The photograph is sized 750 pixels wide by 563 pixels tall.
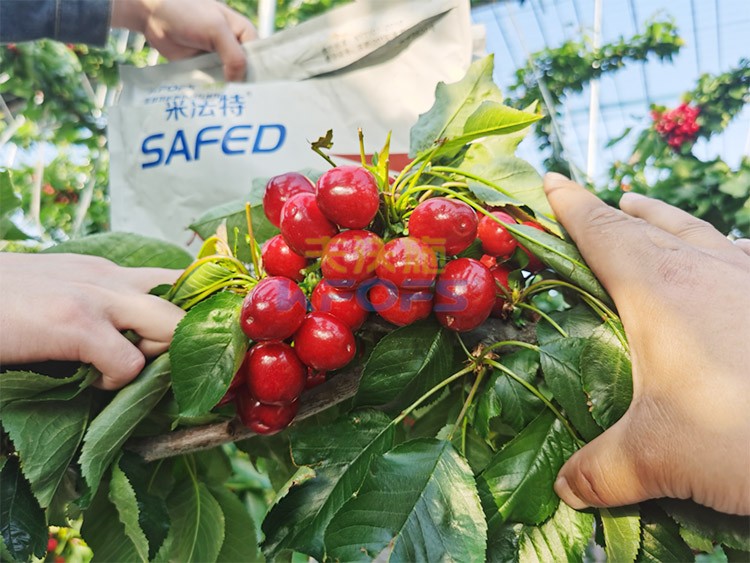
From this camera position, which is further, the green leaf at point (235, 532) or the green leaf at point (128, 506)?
the green leaf at point (235, 532)

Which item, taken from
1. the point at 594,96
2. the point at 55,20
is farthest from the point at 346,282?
the point at 594,96

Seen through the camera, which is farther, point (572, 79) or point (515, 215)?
point (572, 79)

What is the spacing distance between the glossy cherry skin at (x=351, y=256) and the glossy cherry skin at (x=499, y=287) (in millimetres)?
128

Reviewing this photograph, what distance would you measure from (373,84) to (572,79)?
253 cm

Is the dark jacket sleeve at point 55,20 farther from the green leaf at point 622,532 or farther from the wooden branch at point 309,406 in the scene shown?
the green leaf at point 622,532

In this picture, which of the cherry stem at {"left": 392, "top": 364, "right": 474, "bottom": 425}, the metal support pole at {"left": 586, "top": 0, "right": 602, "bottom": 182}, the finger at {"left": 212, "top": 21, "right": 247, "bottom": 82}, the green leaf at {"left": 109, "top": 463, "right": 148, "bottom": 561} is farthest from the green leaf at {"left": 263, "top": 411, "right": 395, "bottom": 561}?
the metal support pole at {"left": 586, "top": 0, "right": 602, "bottom": 182}

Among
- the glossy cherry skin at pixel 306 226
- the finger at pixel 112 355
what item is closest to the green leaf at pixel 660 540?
the glossy cherry skin at pixel 306 226

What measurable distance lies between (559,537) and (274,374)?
252 millimetres

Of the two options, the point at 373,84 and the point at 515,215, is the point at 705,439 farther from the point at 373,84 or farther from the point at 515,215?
the point at 373,84

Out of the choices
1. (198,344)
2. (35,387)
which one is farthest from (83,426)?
(198,344)

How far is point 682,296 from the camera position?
0.41 m

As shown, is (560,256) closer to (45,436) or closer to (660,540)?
(660,540)

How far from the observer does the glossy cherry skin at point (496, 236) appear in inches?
18.8

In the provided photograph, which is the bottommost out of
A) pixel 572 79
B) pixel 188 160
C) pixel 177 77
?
pixel 572 79
